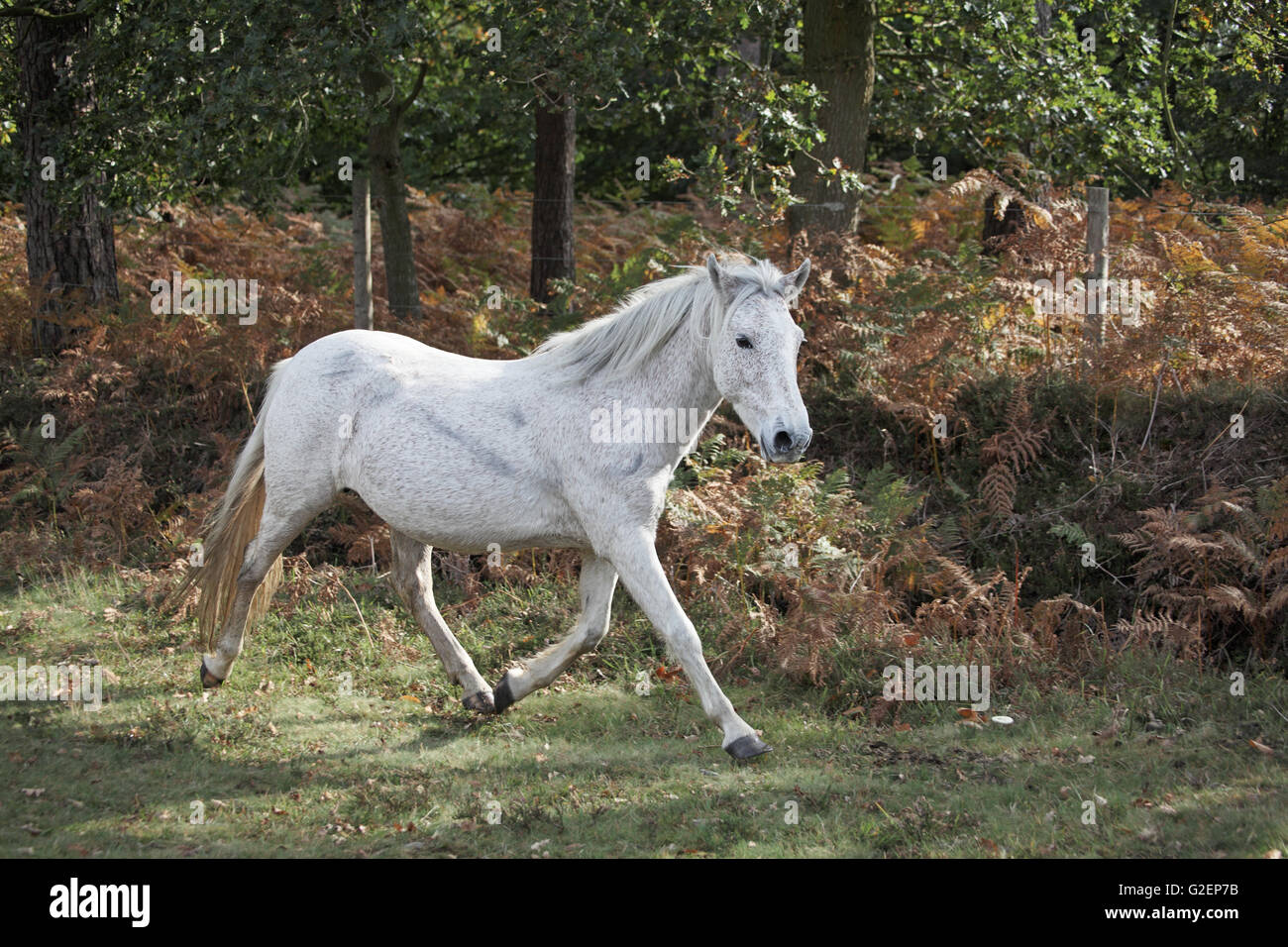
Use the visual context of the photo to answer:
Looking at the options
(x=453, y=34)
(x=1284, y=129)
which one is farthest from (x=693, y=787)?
(x=453, y=34)

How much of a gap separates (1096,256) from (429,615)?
5.77 metres

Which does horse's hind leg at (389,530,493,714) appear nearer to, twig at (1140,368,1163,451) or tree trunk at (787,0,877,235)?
twig at (1140,368,1163,451)

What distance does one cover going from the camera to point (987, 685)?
20.2ft

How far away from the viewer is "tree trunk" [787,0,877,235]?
10008mm

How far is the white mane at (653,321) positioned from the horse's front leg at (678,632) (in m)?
0.91

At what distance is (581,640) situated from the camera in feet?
19.5

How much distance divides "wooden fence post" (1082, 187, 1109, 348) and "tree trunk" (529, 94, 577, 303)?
4704 millimetres

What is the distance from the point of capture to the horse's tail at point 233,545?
6652mm

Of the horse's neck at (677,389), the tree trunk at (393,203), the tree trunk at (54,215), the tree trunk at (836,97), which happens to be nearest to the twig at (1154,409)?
the tree trunk at (836,97)

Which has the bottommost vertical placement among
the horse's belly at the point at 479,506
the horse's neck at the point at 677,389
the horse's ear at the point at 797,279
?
the horse's belly at the point at 479,506

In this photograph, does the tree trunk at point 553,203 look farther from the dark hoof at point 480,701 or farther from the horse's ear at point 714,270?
the horse's ear at point 714,270

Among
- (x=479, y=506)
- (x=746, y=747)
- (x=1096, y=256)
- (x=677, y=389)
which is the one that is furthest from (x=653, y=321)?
(x=1096, y=256)

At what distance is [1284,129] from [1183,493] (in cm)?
678

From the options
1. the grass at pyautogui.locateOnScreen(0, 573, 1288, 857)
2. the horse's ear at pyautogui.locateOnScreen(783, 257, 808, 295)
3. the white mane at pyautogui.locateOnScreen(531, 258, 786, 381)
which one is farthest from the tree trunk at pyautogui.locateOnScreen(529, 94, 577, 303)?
the horse's ear at pyautogui.locateOnScreen(783, 257, 808, 295)
